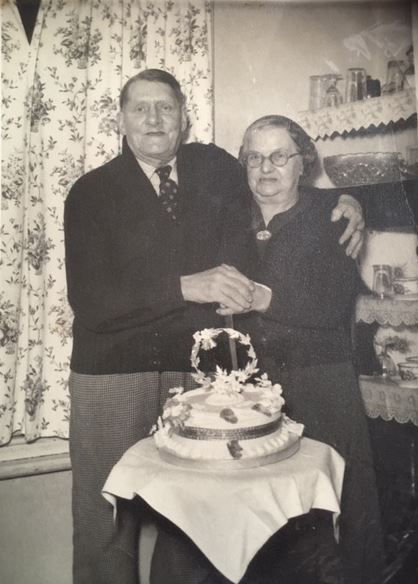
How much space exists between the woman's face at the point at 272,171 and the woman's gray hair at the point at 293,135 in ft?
0.04

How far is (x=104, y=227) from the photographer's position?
176 cm

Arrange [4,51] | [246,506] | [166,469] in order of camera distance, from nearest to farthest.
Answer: [246,506] < [166,469] < [4,51]

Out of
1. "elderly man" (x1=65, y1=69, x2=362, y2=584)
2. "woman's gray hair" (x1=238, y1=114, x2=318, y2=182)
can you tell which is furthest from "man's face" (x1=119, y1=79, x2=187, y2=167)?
"woman's gray hair" (x1=238, y1=114, x2=318, y2=182)

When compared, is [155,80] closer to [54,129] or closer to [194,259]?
[54,129]

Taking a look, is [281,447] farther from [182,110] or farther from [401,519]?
[182,110]

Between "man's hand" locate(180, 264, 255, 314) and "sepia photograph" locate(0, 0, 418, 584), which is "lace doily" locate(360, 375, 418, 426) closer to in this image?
"sepia photograph" locate(0, 0, 418, 584)

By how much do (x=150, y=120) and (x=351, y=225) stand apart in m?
0.74

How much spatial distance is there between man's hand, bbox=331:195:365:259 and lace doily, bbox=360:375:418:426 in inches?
17.2

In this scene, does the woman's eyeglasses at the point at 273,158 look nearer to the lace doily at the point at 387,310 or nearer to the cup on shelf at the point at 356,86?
the cup on shelf at the point at 356,86

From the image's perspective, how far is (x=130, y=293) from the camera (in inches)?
69.5

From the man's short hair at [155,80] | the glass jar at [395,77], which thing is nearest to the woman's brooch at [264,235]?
the man's short hair at [155,80]

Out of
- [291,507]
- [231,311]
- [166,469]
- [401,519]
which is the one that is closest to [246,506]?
[291,507]

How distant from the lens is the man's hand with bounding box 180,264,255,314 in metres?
1.80

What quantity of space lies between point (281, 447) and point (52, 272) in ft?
3.10
